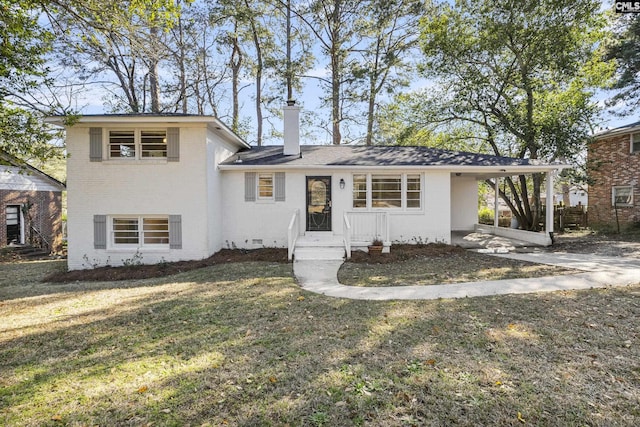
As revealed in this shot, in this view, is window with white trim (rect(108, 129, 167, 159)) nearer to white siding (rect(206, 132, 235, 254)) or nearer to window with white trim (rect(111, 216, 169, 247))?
white siding (rect(206, 132, 235, 254))

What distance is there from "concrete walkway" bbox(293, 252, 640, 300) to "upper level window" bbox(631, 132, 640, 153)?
35.6ft

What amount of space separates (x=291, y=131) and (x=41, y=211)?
14088 millimetres

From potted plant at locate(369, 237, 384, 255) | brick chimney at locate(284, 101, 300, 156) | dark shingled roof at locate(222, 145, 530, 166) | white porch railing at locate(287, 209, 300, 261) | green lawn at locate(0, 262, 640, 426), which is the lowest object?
green lawn at locate(0, 262, 640, 426)

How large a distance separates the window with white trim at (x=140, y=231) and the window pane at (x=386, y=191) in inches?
260

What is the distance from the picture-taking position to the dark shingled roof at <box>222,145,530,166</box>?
1086 cm

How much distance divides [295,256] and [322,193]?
8.44ft

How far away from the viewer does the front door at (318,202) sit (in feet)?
36.3

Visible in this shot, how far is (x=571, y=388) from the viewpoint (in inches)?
116

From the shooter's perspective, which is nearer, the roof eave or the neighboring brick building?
the roof eave

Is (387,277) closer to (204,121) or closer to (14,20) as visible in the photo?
(204,121)

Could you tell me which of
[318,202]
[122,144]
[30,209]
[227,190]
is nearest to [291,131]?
[318,202]

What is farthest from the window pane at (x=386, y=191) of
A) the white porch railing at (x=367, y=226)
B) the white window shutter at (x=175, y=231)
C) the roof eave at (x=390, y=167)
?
the white window shutter at (x=175, y=231)

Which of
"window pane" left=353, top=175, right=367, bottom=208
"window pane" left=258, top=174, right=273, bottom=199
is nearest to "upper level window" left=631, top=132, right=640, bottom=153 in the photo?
"window pane" left=353, top=175, right=367, bottom=208

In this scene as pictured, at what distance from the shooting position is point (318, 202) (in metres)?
11.1
